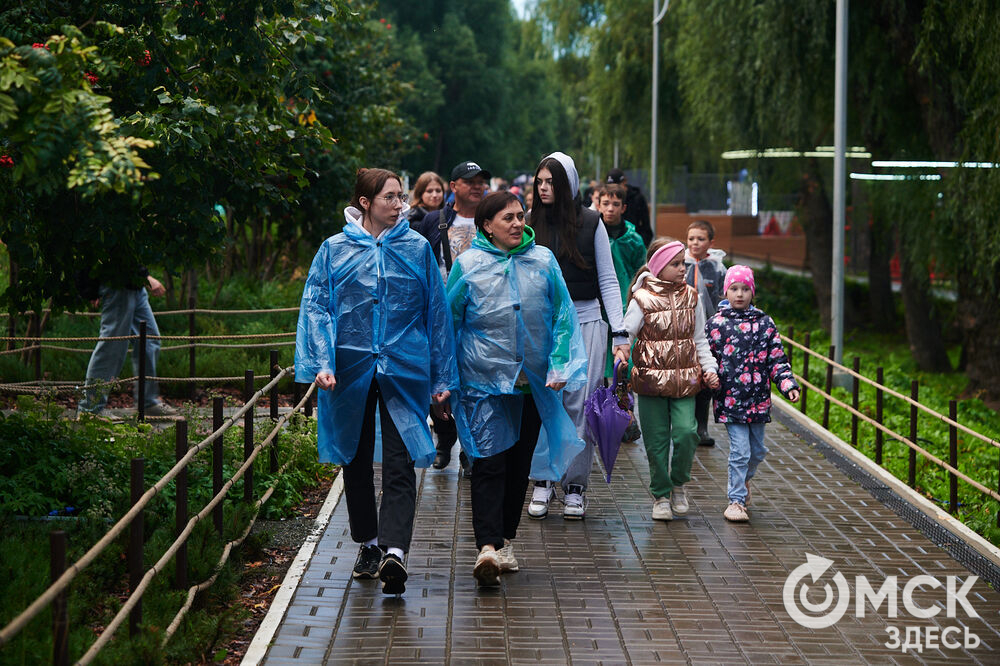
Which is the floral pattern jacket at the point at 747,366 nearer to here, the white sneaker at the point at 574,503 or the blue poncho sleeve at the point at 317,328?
the white sneaker at the point at 574,503

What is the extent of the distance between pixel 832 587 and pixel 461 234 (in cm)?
361

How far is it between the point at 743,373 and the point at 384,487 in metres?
2.58

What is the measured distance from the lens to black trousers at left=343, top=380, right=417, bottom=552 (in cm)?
607

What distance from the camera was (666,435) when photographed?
7805mm

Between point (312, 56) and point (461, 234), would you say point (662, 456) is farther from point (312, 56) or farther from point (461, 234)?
point (312, 56)

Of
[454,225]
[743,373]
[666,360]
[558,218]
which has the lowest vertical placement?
[743,373]

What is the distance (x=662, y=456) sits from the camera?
773 cm

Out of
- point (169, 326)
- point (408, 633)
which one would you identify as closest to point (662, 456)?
point (408, 633)

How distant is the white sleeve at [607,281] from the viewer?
7430mm

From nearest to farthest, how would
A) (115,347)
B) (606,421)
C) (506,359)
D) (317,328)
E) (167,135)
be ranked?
(317,328)
(506,359)
(167,135)
(606,421)
(115,347)

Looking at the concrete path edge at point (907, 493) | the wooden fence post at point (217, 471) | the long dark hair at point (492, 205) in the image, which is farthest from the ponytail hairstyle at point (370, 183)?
the concrete path edge at point (907, 493)

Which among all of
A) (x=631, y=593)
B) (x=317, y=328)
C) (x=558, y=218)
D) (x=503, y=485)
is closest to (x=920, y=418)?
(x=558, y=218)

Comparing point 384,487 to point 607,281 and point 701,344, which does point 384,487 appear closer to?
point 607,281

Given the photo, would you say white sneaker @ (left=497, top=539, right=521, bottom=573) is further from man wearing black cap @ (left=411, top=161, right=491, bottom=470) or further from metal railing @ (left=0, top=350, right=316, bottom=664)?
man wearing black cap @ (left=411, top=161, right=491, bottom=470)
